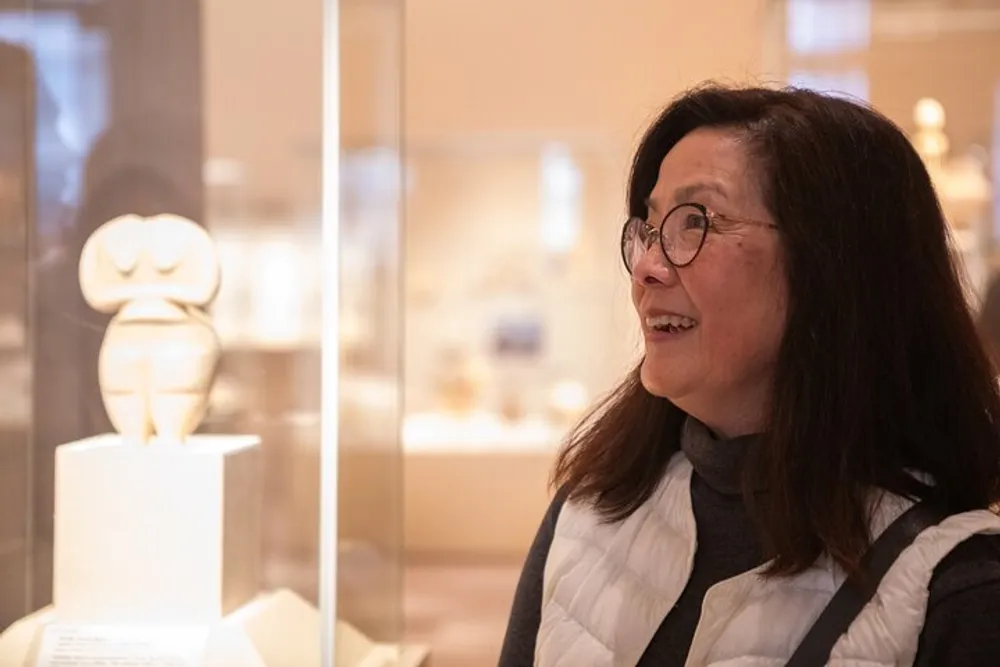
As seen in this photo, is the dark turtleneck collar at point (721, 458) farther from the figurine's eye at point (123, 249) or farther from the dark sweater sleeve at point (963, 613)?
the figurine's eye at point (123, 249)

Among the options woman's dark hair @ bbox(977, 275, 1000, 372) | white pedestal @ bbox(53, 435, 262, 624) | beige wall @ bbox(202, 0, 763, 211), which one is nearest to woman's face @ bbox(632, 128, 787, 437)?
beige wall @ bbox(202, 0, 763, 211)

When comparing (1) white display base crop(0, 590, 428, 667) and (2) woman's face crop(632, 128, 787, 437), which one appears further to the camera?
(1) white display base crop(0, 590, 428, 667)

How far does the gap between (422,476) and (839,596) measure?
3.16m

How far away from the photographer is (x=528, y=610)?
182 cm

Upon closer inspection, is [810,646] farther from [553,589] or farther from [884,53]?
[884,53]

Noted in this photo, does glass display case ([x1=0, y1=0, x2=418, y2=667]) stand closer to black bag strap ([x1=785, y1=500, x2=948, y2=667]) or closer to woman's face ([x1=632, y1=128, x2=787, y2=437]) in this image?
woman's face ([x1=632, y1=128, x2=787, y2=437])

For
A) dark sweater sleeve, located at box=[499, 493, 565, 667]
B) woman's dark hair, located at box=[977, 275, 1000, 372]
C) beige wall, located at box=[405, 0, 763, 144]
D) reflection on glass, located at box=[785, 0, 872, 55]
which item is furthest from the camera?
beige wall, located at box=[405, 0, 763, 144]

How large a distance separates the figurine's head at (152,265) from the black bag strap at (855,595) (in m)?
1.83

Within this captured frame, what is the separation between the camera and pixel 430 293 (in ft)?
16.1

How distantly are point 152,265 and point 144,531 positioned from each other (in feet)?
1.99

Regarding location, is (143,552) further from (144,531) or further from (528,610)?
(528,610)

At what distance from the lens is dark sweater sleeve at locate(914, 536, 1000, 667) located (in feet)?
4.47

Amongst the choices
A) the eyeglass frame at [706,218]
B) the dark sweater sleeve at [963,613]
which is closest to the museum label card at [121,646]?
the eyeglass frame at [706,218]

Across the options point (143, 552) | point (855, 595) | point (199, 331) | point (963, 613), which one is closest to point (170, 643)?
point (143, 552)
